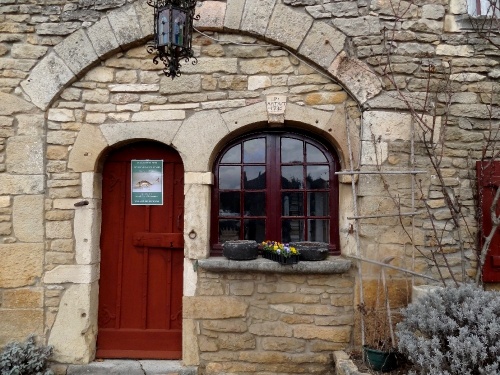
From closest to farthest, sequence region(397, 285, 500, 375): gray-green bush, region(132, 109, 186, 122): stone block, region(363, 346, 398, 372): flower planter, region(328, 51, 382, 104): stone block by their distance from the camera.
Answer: region(397, 285, 500, 375): gray-green bush, region(363, 346, 398, 372): flower planter, region(328, 51, 382, 104): stone block, region(132, 109, 186, 122): stone block

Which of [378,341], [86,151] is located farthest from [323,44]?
[378,341]

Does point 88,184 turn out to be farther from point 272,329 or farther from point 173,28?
point 272,329

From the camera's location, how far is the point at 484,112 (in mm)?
3525

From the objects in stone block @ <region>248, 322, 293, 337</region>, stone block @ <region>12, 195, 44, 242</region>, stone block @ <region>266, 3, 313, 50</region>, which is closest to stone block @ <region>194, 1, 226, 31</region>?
stone block @ <region>266, 3, 313, 50</region>

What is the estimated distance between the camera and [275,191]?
3.76 meters

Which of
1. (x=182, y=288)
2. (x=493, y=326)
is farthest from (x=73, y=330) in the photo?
(x=493, y=326)

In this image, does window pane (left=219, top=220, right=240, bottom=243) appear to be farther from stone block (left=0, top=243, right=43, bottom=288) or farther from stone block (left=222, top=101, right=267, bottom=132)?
stone block (left=0, top=243, right=43, bottom=288)

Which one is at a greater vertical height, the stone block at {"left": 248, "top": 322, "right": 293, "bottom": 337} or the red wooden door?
the red wooden door

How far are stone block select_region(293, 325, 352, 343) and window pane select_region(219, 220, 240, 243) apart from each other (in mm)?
1012

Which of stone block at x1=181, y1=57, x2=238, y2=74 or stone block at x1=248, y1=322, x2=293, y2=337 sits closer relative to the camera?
stone block at x1=248, y1=322, x2=293, y2=337

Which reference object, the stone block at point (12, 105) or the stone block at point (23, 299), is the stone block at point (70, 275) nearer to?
the stone block at point (23, 299)

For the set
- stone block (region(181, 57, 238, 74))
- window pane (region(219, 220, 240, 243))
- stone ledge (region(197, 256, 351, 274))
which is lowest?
stone ledge (region(197, 256, 351, 274))

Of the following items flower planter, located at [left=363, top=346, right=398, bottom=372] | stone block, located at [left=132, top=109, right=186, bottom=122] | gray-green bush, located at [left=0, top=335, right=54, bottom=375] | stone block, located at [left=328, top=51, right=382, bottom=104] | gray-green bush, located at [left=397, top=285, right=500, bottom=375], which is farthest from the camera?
stone block, located at [left=132, top=109, right=186, bottom=122]

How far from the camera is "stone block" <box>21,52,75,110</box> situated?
365 centimetres
